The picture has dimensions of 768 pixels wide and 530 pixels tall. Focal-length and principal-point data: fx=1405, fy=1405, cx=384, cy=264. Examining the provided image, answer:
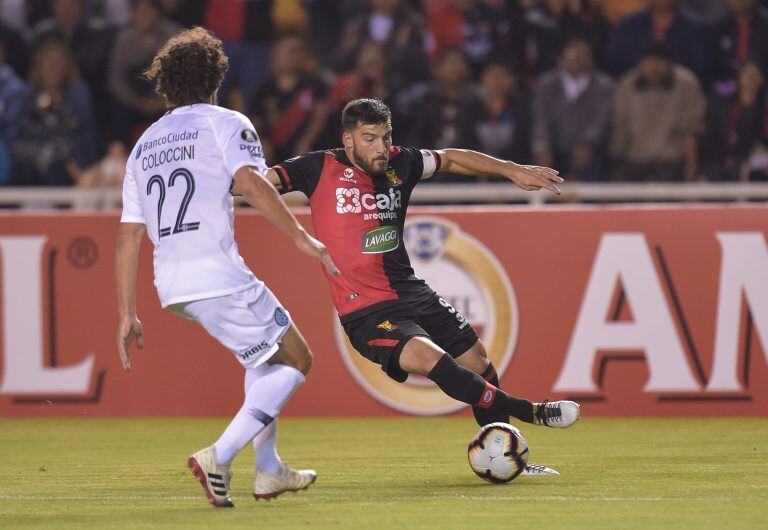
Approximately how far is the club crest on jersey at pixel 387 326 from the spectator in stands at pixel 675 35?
662cm

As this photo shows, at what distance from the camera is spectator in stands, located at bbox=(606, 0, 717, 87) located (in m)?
13.2

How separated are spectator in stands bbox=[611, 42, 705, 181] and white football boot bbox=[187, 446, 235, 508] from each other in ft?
23.8

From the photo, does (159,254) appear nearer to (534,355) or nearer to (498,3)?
(534,355)

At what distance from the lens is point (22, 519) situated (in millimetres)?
6117

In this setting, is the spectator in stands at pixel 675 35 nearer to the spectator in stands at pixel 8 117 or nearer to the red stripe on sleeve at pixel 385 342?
the spectator in stands at pixel 8 117

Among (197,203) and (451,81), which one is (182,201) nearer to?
(197,203)

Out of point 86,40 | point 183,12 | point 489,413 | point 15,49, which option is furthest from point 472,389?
point 15,49

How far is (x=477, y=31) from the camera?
13750mm

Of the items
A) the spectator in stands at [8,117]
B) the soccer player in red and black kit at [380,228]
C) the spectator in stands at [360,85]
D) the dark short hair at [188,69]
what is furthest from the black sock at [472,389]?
the spectator in stands at [8,117]

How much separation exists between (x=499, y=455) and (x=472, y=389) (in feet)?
Result: 1.16

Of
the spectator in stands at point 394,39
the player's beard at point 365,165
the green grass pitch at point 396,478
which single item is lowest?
the green grass pitch at point 396,478

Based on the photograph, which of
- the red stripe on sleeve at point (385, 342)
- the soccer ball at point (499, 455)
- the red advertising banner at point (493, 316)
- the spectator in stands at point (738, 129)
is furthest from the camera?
the spectator in stands at point (738, 129)

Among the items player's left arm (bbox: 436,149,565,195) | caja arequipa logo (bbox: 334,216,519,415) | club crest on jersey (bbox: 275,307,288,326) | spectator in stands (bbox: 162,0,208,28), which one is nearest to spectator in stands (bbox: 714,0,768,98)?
caja arequipa logo (bbox: 334,216,519,415)

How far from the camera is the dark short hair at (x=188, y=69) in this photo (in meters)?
6.27
